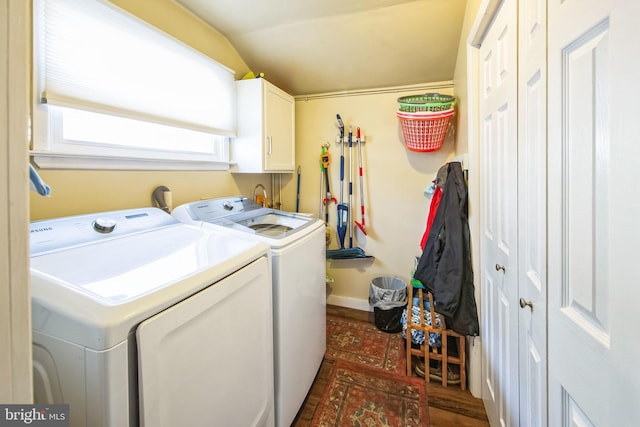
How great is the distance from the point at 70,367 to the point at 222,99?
191 centimetres

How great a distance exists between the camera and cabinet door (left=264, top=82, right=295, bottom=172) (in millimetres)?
2248

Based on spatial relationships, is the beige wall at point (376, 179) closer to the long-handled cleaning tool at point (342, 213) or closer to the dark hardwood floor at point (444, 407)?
the long-handled cleaning tool at point (342, 213)

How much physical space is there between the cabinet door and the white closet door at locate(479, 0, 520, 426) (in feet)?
4.90

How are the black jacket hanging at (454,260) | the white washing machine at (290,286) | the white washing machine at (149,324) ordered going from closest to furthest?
1. the white washing machine at (149,324)
2. the white washing machine at (290,286)
3. the black jacket hanging at (454,260)

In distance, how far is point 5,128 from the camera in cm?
36

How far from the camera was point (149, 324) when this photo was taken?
672 mm

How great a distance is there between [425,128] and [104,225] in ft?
7.00

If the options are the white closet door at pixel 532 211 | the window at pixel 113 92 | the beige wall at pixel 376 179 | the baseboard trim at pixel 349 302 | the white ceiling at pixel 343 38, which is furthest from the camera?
the baseboard trim at pixel 349 302

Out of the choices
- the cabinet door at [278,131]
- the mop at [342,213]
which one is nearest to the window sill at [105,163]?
the cabinet door at [278,131]

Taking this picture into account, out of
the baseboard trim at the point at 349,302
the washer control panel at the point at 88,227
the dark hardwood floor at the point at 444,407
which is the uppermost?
the washer control panel at the point at 88,227

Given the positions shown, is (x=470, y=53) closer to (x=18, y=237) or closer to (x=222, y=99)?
(x=222, y=99)

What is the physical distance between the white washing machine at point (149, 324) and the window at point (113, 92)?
15.4 inches

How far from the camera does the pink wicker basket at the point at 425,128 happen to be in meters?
2.09

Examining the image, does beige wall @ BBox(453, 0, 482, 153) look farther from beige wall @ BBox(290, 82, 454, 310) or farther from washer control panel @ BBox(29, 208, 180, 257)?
washer control panel @ BBox(29, 208, 180, 257)
